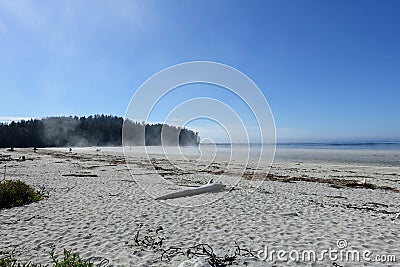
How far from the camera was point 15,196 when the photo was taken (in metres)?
11.0

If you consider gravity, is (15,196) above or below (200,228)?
above

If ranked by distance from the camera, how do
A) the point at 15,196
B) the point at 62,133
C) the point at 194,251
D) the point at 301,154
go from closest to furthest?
the point at 194,251, the point at 15,196, the point at 301,154, the point at 62,133

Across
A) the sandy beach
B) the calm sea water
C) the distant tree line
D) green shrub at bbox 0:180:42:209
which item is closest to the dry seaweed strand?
the sandy beach

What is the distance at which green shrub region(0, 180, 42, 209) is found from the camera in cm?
1047

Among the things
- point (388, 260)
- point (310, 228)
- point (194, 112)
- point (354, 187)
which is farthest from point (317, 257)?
point (354, 187)

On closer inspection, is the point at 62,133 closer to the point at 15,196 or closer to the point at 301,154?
the point at 301,154

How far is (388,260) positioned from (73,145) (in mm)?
122155

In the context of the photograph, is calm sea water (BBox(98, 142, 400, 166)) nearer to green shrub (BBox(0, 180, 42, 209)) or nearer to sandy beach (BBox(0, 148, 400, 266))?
sandy beach (BBox(0, 148, 400, 266))

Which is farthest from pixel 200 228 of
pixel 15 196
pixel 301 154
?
pixel 301 154

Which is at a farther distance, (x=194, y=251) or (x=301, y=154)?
(x=301, y=154)

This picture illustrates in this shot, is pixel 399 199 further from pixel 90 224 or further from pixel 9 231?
pixel 9 231

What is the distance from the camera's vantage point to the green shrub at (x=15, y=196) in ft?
34.3

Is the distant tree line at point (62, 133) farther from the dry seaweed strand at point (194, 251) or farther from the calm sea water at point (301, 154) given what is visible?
the dry seaweed strand at point (194, 251)

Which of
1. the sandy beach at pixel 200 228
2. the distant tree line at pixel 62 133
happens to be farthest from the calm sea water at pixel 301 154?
the distant tree line at pixel 62 133
